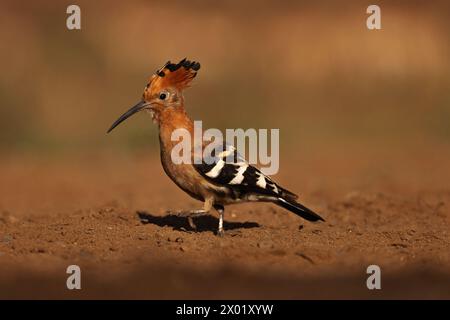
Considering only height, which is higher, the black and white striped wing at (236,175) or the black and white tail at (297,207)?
the black and white striped wing at (236,175)

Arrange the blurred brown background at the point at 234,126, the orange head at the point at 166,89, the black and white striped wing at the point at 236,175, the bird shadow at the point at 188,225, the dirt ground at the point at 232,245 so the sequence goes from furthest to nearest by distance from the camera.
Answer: the bird shadow at the point at 188,225
the orange head at the point at 166,89
the black and white striped wing at the point at 236,175
the blurred brown background at the point at 234,126
the dirt ground at the point at 232,245

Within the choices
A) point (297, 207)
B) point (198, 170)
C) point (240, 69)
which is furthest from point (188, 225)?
point (240, 69)

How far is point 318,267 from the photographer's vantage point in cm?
582

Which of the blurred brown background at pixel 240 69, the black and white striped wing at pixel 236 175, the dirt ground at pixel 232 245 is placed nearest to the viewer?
the dirt ground at pixel 232 245

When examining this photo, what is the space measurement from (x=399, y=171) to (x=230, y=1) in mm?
7979

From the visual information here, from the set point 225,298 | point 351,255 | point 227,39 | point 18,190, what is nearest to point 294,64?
point 227,39

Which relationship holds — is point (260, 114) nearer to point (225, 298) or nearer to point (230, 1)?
point (230, 1)

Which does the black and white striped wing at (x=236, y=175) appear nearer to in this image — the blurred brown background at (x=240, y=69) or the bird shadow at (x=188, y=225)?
the bird shadow at (x=188, y=225)

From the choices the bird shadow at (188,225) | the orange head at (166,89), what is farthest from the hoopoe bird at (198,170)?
the bird shadow at (188,225)

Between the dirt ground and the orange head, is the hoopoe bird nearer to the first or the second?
the orange head

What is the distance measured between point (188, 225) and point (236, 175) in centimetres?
84

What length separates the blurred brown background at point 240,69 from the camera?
15648 millimetres

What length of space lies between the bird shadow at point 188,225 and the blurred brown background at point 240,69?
706cm

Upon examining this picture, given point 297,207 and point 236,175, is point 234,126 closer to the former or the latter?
point 297,207
